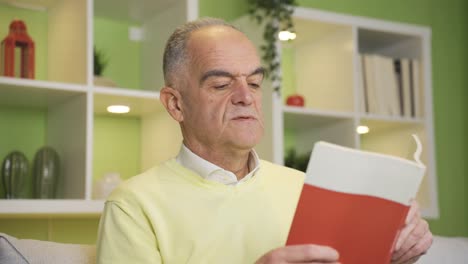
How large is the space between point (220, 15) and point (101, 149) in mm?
931

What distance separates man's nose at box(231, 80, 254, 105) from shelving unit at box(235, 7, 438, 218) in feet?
4.78

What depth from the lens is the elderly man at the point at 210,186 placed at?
1565 millimetres

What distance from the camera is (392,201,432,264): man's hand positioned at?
1.49 metres

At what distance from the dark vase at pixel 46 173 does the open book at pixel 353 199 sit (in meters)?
1.62

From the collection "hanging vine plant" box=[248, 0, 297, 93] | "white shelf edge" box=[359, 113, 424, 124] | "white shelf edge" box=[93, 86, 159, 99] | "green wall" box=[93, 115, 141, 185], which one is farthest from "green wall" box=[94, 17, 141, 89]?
"white shelf edge" box=[359, 113, 424, 124]

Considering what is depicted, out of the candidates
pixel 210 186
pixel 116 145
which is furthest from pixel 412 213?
pixel 116 145

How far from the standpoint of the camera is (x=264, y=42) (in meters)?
3.19

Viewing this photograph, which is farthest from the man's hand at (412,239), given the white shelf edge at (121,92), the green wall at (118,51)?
the green wall at (118,51)

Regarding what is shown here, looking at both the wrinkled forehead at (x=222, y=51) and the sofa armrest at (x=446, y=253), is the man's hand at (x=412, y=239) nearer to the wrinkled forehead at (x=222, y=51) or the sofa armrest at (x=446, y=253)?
the wrinkled forehead at (x=222, y=51)

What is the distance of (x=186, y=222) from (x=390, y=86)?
2.18 meters

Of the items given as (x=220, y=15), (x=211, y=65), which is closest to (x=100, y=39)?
(x=220, y=15)

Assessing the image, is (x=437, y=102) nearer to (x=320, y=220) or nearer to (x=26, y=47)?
(x=26, y=47)

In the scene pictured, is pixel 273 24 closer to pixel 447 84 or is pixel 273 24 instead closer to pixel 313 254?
pixel 447 84

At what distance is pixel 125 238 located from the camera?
5.04 feet
